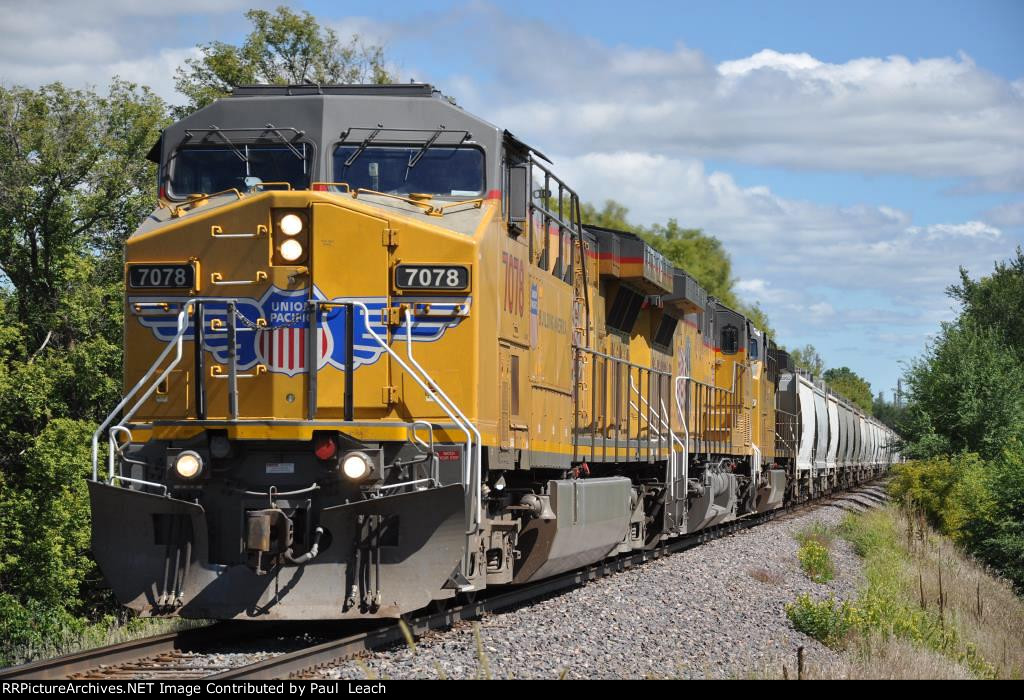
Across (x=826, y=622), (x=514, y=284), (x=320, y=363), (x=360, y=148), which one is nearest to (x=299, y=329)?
(x=320, y=363)

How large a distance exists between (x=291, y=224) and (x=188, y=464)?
1862 millimetres

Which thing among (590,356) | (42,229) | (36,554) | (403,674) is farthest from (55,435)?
(403,674)

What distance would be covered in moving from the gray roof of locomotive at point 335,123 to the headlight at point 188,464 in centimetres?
232

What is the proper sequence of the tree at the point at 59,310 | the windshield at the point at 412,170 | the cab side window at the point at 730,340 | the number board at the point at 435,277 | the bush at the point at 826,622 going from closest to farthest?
the number board at the point at 435,277
the windshield at the point at 412,170
the bush at the point at 826,622
the cab side window at the point at 730,340
the tree at the point at 59,310

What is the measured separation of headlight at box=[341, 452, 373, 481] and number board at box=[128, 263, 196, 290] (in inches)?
71.1

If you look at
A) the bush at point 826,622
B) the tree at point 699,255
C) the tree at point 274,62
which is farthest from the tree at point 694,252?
the bush at point 826,622

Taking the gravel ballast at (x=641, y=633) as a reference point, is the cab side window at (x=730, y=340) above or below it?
above

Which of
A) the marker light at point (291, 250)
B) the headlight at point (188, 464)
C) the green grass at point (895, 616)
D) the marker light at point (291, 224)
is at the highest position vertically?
the marker light at point (291, 224)

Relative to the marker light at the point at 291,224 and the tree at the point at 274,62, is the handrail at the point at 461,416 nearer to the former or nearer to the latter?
the marker light at the point at 291,224

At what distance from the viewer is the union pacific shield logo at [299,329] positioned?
27.9 feet

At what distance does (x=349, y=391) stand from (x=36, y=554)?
22794 mm

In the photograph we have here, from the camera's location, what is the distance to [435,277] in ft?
28.3

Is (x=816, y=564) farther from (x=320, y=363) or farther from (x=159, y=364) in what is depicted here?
(x=159, y=364)

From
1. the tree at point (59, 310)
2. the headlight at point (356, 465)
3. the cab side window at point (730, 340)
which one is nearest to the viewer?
the headlight at point (356, 465)
